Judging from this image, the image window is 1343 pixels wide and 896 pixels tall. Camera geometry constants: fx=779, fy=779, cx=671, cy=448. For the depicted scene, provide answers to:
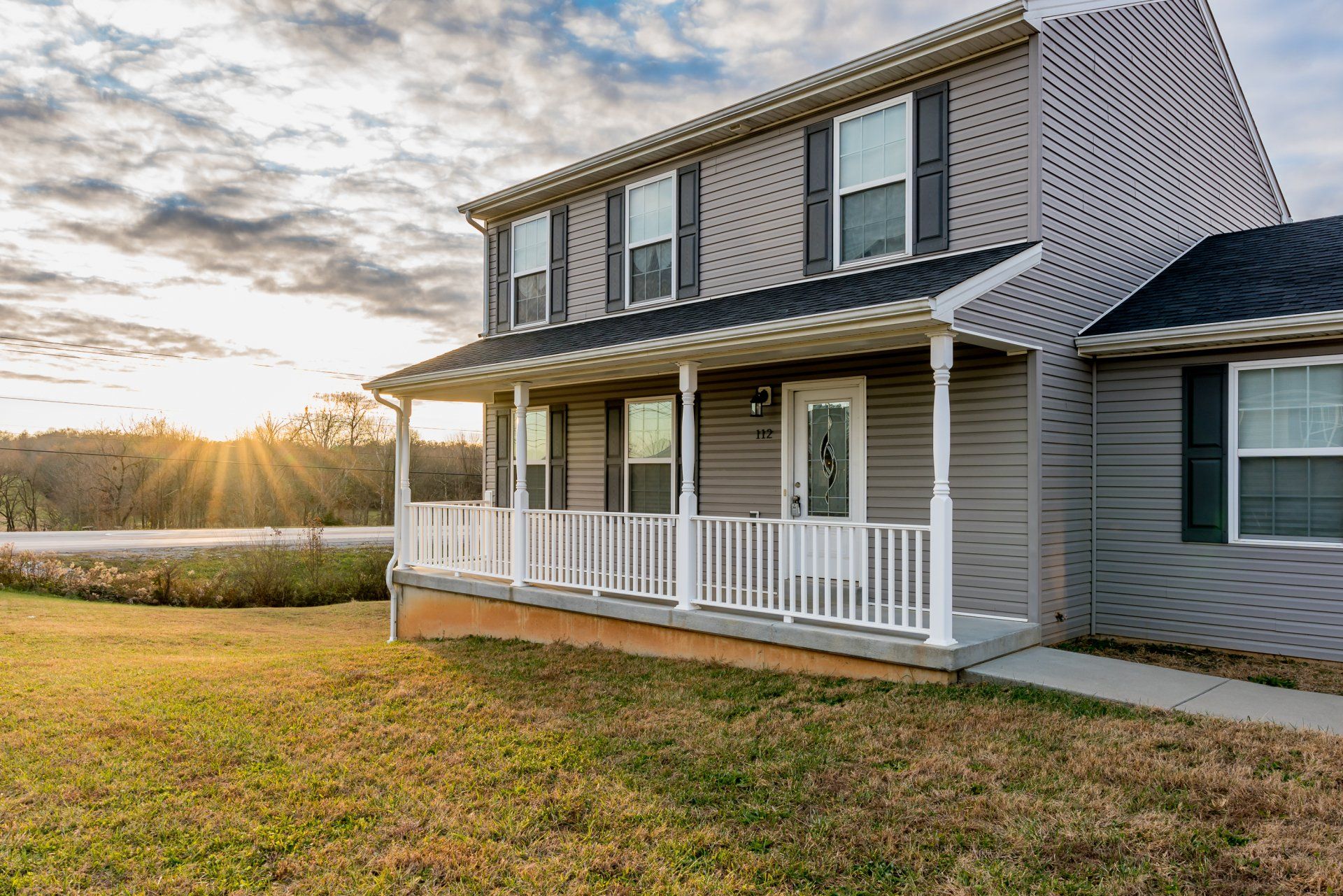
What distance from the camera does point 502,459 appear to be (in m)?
12.0

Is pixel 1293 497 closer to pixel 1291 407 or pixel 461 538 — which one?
pixel 1291 407

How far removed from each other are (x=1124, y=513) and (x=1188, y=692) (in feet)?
7.56

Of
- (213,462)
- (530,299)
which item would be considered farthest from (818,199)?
(213,462)

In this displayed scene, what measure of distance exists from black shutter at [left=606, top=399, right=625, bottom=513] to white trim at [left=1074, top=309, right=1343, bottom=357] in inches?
215

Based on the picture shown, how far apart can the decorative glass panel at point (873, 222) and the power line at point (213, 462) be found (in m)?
28.1

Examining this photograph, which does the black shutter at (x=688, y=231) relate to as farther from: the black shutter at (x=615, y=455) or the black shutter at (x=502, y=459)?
the black shutter at (x=502, y=459)

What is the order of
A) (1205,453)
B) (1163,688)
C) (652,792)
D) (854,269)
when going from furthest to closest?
1. (854,269)
2. (1205,453)
3. (1163,688)
4. (652,792)

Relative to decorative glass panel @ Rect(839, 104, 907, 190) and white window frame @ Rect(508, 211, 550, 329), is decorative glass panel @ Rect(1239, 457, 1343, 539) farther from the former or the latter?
white window frame @ Rect(508, 211, 550, 329)

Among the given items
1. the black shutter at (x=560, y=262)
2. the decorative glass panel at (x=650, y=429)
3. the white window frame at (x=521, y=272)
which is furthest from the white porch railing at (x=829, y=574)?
the white window frame at (x=521, y=272)

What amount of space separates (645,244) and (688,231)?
2.48ft

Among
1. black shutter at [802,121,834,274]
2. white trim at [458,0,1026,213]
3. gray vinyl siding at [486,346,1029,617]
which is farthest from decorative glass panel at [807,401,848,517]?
white trim at [458,0,1026,213]

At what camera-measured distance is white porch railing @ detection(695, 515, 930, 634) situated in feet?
19.4

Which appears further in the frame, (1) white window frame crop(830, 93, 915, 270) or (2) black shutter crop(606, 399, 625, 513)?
(2) black shutter crop(606, 399, 625, 513)

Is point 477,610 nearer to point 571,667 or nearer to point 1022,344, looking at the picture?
point 571,667
